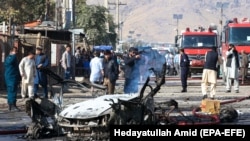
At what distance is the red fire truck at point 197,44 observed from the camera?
44.5 meters

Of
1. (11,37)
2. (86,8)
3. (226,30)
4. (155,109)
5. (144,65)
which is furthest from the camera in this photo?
(86,8)

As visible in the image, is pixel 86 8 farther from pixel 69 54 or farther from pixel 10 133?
pixel 10 133

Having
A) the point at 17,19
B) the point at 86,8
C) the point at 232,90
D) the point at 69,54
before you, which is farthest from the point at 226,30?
the point at 86,8

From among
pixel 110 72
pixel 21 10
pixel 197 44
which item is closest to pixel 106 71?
pixel 110 72

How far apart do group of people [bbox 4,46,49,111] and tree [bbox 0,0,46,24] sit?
89.9 ft

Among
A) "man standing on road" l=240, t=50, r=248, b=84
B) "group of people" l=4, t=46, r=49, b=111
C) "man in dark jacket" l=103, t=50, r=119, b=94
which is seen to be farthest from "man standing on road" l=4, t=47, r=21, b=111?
"man standing on road" l=240, t=50, r=248, b=84

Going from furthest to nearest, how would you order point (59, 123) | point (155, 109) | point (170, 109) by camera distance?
1. point (170, 109)
2. point (155, 109)
3. point (59, 123)

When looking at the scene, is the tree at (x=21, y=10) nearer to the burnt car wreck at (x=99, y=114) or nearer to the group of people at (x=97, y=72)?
the group of people at (x=97, y=72)

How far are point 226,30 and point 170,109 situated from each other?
77.7 ft

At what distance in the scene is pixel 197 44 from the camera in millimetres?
44719

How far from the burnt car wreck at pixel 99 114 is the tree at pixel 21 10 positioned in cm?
3672

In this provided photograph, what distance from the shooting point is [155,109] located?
14.5 metres

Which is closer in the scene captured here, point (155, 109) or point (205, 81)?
point (155, 109)

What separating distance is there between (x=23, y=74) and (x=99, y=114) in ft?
29.8
